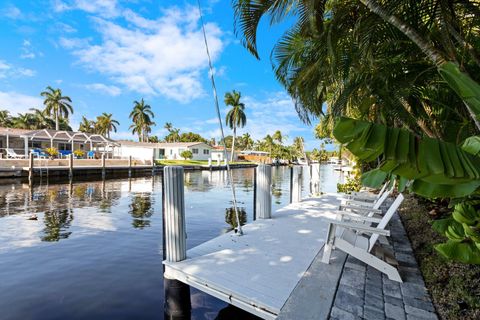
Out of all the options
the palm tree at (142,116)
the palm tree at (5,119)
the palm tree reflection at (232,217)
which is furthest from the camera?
the palm tree at (142,116)

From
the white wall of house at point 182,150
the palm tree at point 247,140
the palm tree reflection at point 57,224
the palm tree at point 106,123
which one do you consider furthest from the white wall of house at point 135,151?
the palm tree at point 247,140

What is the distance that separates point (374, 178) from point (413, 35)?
1.72 metres

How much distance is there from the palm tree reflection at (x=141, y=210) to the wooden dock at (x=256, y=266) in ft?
16.3

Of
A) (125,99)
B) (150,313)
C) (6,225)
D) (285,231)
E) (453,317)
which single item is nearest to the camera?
(453,317)

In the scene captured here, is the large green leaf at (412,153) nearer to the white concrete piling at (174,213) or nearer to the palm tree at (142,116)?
the white concrete piling at (174,213)

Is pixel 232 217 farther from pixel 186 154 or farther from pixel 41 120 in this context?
pixel 41 120

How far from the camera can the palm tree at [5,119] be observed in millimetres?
52034

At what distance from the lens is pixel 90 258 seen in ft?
20.1

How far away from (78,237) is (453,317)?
8.47 meters

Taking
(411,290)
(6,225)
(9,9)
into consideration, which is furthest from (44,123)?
(411,290)

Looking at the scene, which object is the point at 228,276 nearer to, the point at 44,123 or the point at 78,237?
the point at 78,237

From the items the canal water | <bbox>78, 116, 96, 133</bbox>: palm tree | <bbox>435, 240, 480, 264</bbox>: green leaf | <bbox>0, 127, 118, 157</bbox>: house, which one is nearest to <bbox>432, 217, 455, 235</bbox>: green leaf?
<bbox>435, 240, 480, 264</bbox>: green leaf

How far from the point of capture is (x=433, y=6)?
307 cm

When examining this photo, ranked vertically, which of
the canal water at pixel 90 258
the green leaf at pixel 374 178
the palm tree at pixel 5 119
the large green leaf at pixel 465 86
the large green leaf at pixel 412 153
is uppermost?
the palm tree at pixel 5 119
